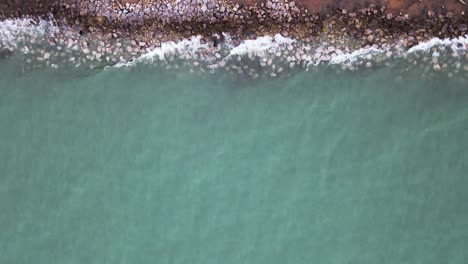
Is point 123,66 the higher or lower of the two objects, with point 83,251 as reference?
higher

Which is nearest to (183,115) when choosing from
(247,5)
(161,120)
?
(161,120)

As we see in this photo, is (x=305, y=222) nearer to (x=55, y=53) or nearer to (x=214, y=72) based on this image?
(x=214, y=72)

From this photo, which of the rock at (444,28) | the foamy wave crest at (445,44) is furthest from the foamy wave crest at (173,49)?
the rock at (444,28)

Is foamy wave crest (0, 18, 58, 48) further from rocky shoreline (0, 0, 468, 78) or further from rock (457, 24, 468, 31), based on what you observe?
rock (457, 24, 468, 31)

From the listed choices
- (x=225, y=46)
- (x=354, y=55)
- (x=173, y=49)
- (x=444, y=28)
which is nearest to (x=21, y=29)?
(x=173, y=49)

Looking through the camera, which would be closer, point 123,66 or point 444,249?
point 444,249
